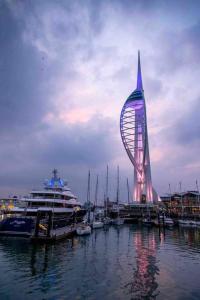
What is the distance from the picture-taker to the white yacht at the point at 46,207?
36091 millimetres

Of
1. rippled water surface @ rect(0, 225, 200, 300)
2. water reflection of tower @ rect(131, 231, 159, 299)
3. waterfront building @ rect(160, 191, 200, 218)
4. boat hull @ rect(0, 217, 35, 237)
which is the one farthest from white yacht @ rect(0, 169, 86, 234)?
waterfront building @ rect(160, 191, 200, 218)

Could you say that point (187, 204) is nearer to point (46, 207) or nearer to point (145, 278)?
point (46, 207)

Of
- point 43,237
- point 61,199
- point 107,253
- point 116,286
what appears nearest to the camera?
point 116,286

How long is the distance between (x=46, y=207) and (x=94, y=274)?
27414 millimetres

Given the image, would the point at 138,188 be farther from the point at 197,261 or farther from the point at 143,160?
the point at 197,261

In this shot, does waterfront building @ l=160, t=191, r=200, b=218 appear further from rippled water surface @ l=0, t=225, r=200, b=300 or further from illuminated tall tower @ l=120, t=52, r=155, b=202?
rippled water surface @ l=0, t=225, r=200, b=300

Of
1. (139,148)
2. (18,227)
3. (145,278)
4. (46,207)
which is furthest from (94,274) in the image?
(139,148)

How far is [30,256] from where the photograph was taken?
25047mm

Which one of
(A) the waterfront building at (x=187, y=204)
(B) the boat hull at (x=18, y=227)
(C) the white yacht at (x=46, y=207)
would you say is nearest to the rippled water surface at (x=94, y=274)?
(B) the boat hull at (x=18, y=227)

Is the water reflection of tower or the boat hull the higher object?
the boat hull

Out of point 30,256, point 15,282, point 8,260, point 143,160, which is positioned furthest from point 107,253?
point 143,160

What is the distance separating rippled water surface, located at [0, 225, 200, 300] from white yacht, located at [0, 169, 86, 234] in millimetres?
6080

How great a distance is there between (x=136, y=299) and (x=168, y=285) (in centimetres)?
397

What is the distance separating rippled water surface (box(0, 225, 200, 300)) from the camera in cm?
1565
